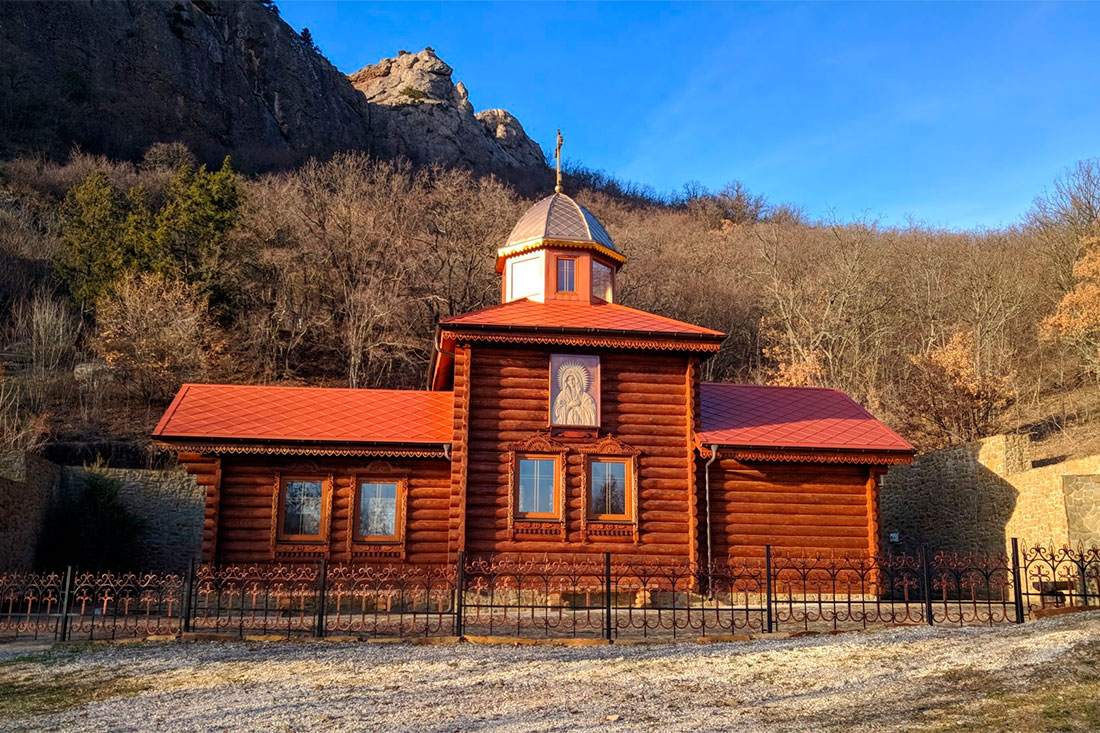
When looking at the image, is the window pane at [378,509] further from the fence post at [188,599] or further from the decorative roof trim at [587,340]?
the fence post at [188,599]

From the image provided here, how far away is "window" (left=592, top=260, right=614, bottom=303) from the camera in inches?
859

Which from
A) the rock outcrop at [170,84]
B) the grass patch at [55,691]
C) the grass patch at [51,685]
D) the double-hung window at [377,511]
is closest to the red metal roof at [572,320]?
the double-hung window at [377,511]

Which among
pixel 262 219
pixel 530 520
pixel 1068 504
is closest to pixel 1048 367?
pixel 1068 504

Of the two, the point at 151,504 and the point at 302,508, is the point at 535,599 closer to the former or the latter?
the point at 302,508

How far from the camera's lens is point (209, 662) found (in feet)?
36.9

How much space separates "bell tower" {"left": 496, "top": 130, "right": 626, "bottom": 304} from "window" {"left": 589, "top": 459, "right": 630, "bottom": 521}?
4596 millimetres

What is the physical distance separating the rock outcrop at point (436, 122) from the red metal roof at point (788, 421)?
5027 cm

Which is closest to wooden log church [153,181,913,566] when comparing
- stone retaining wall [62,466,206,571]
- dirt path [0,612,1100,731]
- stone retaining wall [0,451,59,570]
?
stone retaining wall [0,451,59,570]

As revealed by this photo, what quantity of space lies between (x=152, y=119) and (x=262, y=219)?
83.5 feet

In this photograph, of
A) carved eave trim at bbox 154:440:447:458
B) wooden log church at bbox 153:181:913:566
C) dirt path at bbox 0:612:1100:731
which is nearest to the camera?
dirt path at bbox 0:612:1100:731

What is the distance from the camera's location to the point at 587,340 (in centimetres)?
1861

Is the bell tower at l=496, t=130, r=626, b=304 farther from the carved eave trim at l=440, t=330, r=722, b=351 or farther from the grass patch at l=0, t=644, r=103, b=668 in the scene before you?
the grass patch at l=0, t=644, r=103, b=668

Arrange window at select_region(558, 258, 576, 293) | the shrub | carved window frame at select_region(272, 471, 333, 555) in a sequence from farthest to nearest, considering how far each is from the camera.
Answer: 1. window at select_region(558, 258, 576, 293)
2. the shrub
3. carved window frame at select_region(272, 471, 333, 555)

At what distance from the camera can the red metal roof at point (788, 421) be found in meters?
18.6
